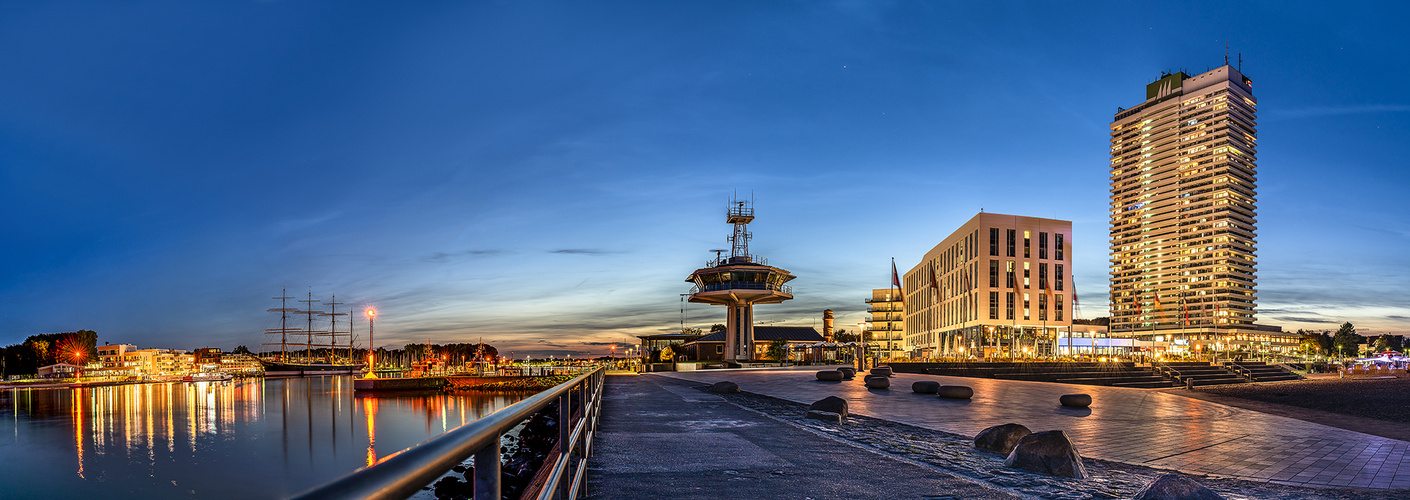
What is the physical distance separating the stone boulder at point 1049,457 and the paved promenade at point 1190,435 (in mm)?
2329

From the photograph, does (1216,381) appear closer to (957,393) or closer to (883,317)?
(957,393)

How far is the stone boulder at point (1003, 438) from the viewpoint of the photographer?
10.9 m

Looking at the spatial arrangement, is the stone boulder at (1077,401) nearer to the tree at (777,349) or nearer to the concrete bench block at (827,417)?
the concrete bench block at (827,417)

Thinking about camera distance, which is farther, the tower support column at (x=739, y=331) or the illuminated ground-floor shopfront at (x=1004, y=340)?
the illuminated ground-floor shopfront at (x=1004, y=340)

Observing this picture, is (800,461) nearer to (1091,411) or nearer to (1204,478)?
(1204,478)

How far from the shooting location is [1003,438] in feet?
36.0

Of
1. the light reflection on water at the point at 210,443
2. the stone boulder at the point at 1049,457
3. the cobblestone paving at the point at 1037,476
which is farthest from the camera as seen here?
the light reflection on water at the point at 210,443

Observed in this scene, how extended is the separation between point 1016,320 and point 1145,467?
94789 millimetres

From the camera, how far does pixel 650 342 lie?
11675 centimetres

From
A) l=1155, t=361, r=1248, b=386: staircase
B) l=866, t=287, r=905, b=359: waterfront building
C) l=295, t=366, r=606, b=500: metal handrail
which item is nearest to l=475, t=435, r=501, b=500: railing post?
l=295, t=366, r=606, b=500: metal handrail

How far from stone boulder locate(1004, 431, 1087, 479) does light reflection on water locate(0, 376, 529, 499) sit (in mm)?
18103

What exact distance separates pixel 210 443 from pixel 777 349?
53.5 metres

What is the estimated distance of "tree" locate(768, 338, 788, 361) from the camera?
83.9 meters

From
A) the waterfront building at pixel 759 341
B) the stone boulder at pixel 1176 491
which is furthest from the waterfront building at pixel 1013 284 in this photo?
the stone boulder at pixel 1176 491
